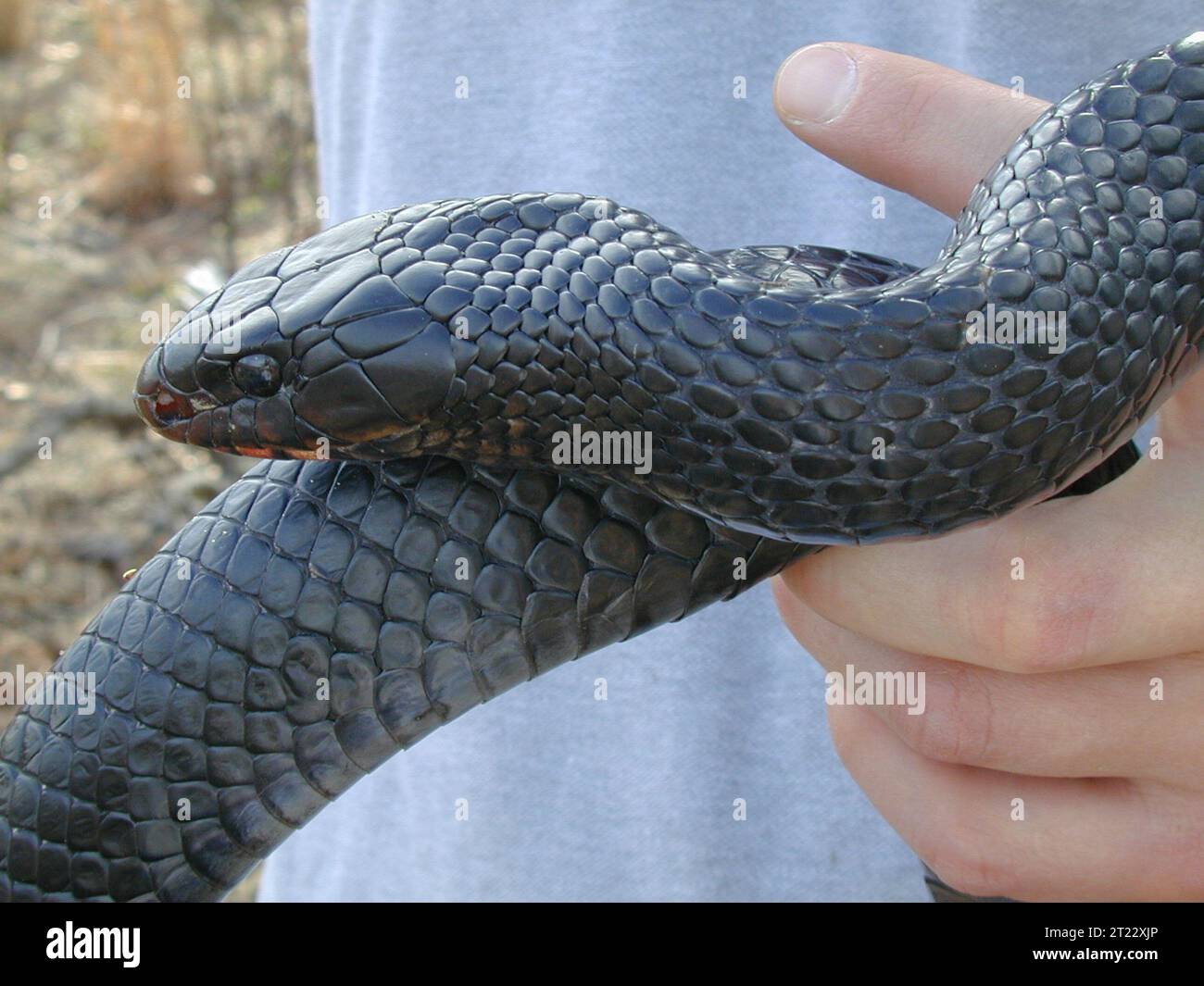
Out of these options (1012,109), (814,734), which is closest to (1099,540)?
(1012,109)

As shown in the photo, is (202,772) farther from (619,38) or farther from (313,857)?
(619,38)

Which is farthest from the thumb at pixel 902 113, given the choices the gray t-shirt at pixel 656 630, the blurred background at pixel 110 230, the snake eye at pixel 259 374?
the blurred background at pixel 110 230
